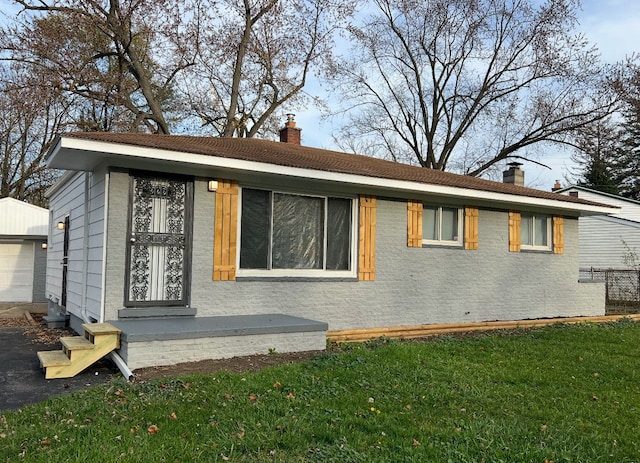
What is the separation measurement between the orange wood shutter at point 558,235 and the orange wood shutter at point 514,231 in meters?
1.21

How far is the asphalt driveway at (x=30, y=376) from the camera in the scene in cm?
518

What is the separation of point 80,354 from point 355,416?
3.36m

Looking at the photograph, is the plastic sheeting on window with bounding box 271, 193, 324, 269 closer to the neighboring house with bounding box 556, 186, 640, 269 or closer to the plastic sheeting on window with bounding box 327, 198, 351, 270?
the plastic sheeting on window with bounding box 327, 198, 351, 270

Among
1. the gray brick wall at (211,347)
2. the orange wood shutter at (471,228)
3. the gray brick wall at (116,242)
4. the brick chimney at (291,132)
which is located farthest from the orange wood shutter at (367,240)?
the brick chimney at (291,132)

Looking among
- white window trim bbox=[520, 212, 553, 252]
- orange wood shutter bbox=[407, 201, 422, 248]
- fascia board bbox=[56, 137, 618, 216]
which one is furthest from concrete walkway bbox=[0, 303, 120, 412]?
white window trim bbox=[520, 212, 553, 252]

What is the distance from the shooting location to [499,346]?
8.11 m

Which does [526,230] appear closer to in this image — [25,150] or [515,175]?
[515,175]

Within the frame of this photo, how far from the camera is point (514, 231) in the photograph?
11.2 meters

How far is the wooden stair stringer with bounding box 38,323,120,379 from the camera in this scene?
232 inches

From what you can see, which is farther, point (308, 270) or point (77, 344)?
point (308, 270)

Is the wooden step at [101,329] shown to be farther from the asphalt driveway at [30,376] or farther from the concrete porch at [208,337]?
the asphalt driveway at [30,376]

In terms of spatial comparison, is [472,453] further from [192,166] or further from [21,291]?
[21,291]

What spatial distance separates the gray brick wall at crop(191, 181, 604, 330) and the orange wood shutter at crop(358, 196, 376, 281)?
0.49ft

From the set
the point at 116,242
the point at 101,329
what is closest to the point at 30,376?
the point at 101,329
